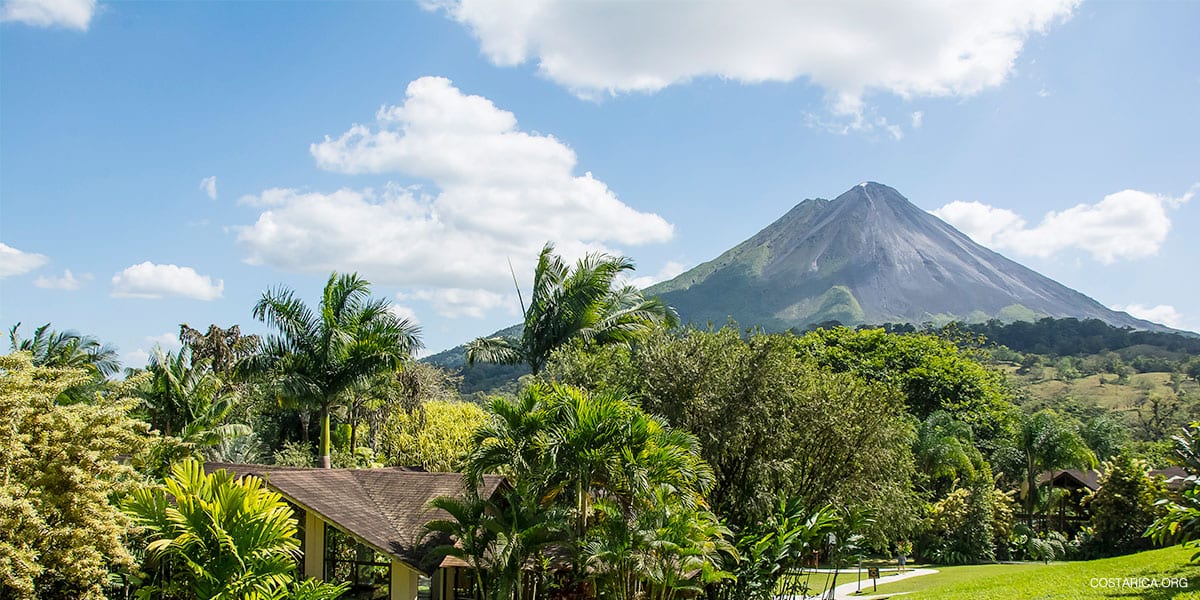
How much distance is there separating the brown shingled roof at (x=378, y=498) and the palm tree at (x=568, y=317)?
584 cm

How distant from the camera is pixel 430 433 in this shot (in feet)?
117

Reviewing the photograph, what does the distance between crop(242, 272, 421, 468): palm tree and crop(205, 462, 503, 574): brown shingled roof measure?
3684 millimetres

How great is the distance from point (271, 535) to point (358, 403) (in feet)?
64.5

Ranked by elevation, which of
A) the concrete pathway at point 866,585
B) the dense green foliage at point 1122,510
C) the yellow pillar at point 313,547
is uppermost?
the yellow pillar at point 313,547

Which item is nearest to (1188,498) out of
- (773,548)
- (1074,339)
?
(773,548)

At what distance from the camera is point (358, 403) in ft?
108

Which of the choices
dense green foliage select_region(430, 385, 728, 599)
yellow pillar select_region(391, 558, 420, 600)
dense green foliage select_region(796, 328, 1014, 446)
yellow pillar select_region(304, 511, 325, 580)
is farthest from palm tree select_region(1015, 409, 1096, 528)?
yellow pillar select_region(304, 511, 325, 580)

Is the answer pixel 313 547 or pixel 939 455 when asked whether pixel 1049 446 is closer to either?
pixel 939 455

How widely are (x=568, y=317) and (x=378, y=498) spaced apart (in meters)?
8.21

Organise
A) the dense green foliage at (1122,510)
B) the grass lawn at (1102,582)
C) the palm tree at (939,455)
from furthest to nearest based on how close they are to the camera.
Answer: the palm tree at (939,455) → the dense green foliage at (1122,510) → the grass lawn at (1102,582)

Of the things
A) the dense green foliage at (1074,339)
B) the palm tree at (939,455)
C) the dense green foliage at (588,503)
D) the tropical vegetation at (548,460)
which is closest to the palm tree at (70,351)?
the tropical vegetation at (548,460)

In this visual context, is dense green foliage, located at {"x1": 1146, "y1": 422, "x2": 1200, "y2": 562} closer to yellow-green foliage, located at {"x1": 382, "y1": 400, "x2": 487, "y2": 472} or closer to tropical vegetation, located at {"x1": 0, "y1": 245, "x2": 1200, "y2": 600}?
tropical vegetation, located at {"x1": 0, "y1": 245, "x2": 1200, "y2": 600}

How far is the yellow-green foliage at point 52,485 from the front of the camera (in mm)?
12523

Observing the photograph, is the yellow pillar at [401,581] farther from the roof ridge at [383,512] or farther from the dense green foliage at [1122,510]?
the dense green foliage at [1122,510]
